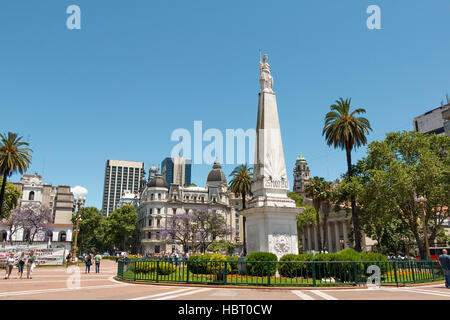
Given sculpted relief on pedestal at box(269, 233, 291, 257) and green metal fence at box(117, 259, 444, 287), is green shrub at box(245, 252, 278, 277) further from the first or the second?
sculpted relief on pedestal at box(269, 233, 291, 257)

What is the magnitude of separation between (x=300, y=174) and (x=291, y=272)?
124m

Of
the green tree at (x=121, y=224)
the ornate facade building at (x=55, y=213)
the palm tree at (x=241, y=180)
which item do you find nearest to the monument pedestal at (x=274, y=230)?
the palm tree at (x=241, y=180)

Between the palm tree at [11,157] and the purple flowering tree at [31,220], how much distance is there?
27.2 m

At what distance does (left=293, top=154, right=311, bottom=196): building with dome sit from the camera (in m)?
132

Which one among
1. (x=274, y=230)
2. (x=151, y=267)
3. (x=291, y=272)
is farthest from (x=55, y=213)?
(x=291, y=272)

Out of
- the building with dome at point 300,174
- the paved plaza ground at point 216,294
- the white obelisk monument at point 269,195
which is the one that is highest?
the building with dome at point 300,174

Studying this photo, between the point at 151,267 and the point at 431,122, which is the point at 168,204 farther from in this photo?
the point at 151,267

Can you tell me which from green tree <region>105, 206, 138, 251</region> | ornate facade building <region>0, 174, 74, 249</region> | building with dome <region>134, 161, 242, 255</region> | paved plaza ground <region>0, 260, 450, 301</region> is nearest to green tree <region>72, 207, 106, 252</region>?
ornate facade building <region>0, 174, 74, 249</region>

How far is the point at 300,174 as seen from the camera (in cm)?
13500

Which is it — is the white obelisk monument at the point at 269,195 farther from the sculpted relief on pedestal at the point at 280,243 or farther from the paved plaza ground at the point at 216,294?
the paved plaza ground at the point at 216,294

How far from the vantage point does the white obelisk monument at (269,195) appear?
18.4 m
